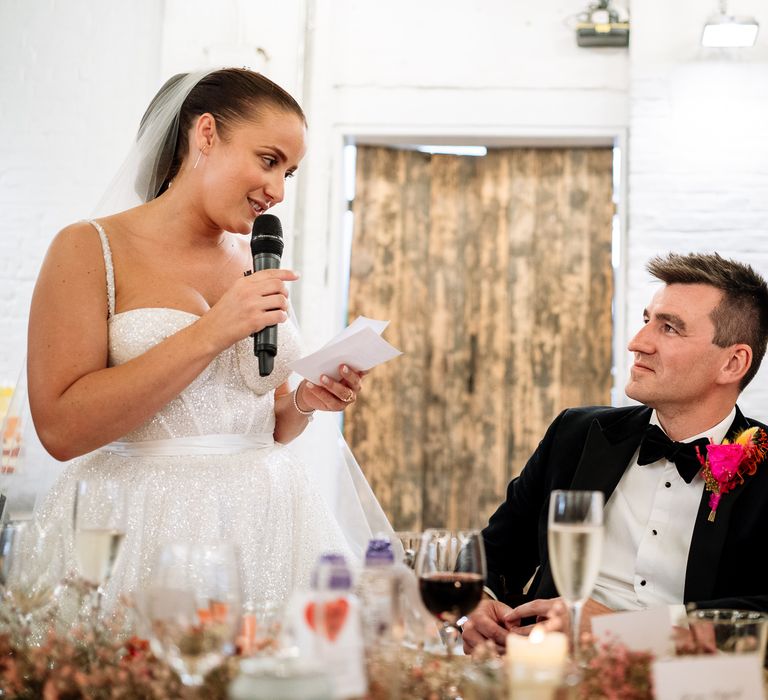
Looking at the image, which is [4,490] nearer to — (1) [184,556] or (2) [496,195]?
(1) [184,556]

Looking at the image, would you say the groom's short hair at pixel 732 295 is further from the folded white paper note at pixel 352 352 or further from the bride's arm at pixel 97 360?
the bride's arm at pixel 97 360

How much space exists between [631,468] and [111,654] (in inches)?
56.9

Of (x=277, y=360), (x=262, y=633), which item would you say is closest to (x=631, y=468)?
(x=277, y=360)

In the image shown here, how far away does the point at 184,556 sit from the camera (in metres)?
0.98

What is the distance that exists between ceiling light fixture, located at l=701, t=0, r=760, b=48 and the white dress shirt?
2.75 m

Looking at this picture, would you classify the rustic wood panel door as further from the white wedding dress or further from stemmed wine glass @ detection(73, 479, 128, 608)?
stemmed wine glass @ detection(73, 479, 128, 608)

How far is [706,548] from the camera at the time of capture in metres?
1.92

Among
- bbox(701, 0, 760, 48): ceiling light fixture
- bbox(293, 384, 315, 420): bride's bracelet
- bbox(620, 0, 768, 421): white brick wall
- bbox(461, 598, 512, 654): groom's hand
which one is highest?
bbox(701, 0, 760, 48): ceiling light fixture

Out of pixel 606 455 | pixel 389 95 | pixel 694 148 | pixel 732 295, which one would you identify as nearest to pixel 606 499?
pixel 606 455

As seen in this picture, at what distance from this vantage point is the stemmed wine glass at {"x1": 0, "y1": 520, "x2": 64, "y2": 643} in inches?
45.7

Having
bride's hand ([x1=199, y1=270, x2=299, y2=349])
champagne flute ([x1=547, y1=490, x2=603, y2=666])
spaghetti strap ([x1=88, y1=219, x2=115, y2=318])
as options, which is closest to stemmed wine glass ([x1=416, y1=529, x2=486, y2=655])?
champagne flute ([x1=547, y1=490, x2=603, y2=666])

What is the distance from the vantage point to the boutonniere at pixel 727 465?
1959 millimetres

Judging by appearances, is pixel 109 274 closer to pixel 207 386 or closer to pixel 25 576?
pixel 207 386

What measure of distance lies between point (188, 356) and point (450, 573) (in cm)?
73
